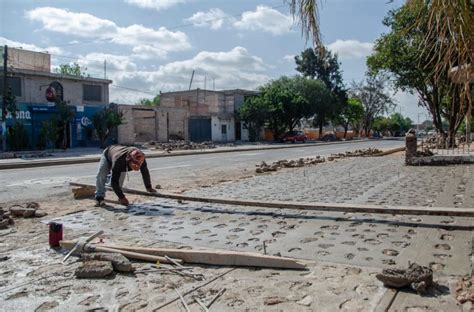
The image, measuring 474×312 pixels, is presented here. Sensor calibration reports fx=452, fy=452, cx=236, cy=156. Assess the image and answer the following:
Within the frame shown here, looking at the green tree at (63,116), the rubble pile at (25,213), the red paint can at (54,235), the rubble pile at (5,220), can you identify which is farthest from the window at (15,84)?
the red paint can at (54,235)

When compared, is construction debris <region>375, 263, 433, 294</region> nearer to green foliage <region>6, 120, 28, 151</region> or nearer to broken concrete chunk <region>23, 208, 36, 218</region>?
broken concrete chunk <region>23, 208, 36, 218</region>

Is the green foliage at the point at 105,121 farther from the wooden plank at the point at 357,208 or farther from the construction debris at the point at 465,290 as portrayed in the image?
the construction debris at the point at 465,290

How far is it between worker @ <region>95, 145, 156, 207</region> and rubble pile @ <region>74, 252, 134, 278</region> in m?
3.09

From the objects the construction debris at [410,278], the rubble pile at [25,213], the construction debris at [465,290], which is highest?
the construction debris at [410,278]

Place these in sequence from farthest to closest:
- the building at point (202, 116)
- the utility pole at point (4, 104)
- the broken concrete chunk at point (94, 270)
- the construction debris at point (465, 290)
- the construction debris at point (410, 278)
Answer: the building at point (202, 116) < the utility pole at point (4, 104) < the broken concrete chunk at point (94, 270) < the construction debris at point (410, 278) < the construction debris at point (465, 290)

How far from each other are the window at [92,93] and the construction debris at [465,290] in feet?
123

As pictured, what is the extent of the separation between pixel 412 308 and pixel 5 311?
10.0ft

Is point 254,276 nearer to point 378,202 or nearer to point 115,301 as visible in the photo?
point 115,301

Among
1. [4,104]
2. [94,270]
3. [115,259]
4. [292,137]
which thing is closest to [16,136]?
[4,104]

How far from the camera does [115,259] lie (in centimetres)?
439

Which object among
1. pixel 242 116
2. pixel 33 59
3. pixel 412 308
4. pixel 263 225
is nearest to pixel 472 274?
pixel 412 308

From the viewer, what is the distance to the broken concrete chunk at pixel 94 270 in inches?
164

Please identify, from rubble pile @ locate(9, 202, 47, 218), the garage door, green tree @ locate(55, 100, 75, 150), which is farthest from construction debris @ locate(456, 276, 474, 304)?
the garage door

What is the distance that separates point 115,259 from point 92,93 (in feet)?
119
